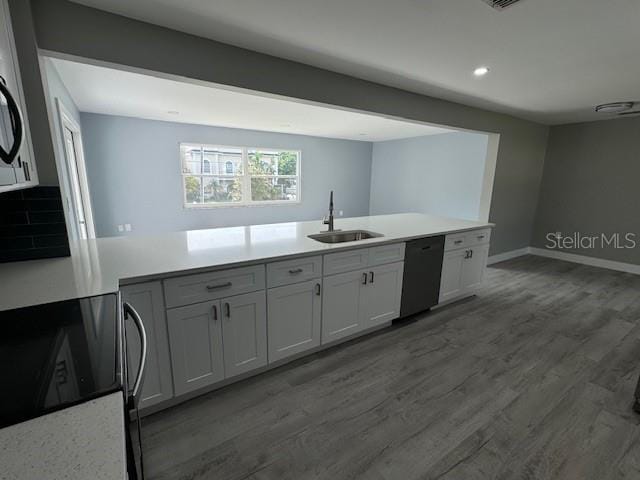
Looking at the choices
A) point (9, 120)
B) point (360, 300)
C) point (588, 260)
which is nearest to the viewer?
point (9, 120)

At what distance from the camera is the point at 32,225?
5.13 ft

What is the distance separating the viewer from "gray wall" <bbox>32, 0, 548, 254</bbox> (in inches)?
60.2

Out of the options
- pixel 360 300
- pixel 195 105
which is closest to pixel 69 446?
pixel 360 300

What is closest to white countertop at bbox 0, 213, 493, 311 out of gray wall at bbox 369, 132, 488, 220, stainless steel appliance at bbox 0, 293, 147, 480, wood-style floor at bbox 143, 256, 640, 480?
stainless steel appliance at bbox 0, 293, 147, 480

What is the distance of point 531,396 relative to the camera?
1.89 meters

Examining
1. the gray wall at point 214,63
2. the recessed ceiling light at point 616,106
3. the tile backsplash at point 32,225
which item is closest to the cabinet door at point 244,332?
the tile backsplash at point 32,225

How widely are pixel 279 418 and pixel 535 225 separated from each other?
569 cm

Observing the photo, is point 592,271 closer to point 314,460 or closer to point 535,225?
point 535,225

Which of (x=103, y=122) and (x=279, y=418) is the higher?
(x=103, y=122)

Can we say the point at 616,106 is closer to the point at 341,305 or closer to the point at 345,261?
the point at 345,261

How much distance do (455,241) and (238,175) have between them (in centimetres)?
489

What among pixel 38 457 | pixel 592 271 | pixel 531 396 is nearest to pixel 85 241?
pixel 38 457

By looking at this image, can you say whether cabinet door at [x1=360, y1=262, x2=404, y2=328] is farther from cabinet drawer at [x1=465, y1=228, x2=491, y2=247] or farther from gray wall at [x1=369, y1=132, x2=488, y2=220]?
gray wall at [x1=369, y1=132, x2=488, y2=220]

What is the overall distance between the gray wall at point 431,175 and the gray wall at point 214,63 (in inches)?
72.2
